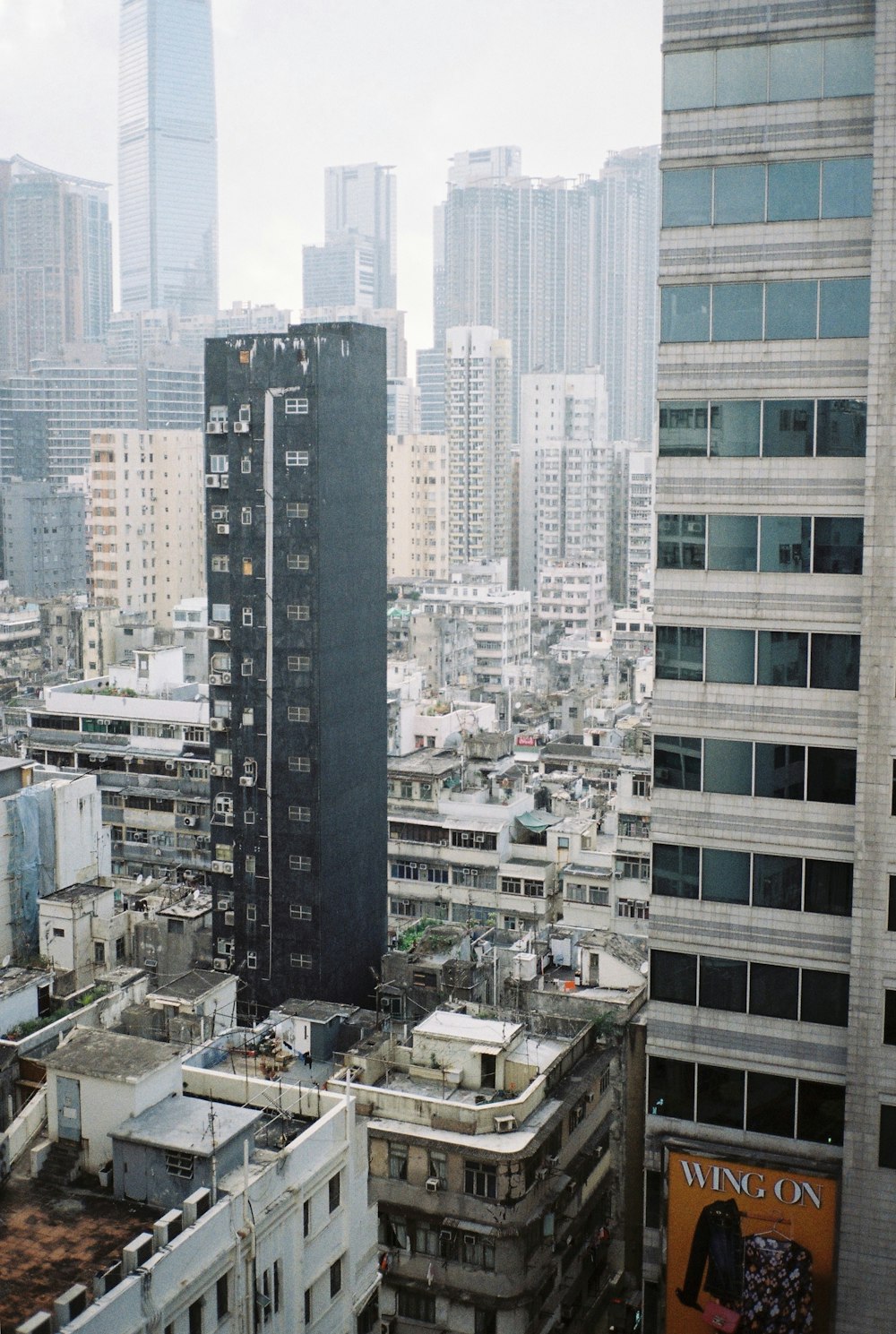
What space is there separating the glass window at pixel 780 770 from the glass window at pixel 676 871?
4.37ft

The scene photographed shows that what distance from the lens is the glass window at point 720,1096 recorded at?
20453mm

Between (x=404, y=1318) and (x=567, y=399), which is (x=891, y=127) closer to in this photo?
(x=404, y=1318)

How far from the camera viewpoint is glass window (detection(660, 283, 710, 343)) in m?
19.8

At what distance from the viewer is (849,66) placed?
19.0 m

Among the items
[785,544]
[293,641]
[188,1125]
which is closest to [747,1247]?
[188,1125]

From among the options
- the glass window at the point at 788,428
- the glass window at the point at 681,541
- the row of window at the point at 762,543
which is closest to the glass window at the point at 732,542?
the row of window at the point at 762,543

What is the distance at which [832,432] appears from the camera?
Result: 63.4 ft

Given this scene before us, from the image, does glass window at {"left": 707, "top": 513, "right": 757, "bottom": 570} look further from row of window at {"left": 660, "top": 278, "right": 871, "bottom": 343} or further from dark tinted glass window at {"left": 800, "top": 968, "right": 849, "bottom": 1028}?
dark tinted glass window at {"left": 800, "top": 968, "right": 849, "bottom": 1028}

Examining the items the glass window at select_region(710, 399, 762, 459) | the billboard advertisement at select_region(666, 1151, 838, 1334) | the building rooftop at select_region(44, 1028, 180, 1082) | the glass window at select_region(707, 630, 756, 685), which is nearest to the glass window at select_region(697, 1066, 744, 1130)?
the billboard advertisement at select_region(666, 1151, 838, 1334)

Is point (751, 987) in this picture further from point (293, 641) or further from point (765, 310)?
point (293, 641)

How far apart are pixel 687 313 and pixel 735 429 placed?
66.3 inches

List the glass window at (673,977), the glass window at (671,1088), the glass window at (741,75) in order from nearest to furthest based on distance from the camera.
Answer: the glass window at (741,75) < the glass window at (673,977) < the glass window at (671,1088)

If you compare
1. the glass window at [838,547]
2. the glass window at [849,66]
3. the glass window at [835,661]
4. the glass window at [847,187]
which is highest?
the glass window at [849,66]

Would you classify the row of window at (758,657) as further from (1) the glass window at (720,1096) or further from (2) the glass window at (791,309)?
(1) the glass window at (720,1096)
